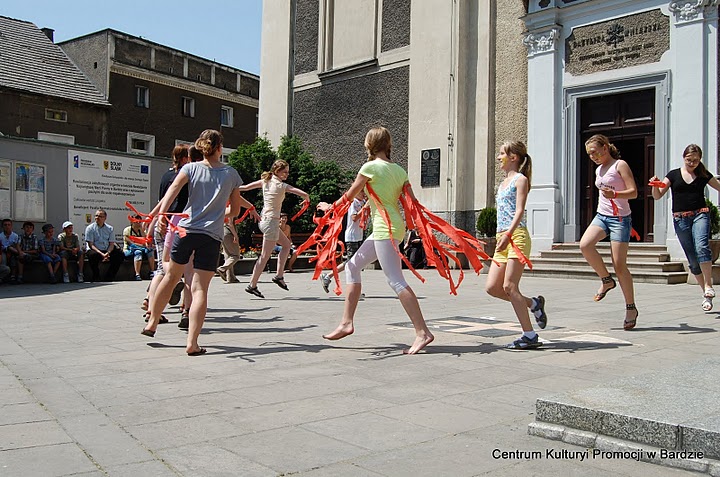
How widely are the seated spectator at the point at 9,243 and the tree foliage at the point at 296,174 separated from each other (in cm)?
868

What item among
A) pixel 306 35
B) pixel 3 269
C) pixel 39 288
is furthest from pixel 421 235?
pixel 306 35

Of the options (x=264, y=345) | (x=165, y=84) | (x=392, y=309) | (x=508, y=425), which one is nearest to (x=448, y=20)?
(x=392, y=309)

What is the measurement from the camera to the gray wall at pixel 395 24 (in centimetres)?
2173

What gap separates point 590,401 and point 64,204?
14351 millimetres

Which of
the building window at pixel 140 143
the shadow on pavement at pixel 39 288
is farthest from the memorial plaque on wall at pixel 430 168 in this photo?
the building window at pixel 140 143

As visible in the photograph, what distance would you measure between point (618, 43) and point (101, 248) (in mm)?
12063

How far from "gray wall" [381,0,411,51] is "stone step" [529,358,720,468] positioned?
18979mm

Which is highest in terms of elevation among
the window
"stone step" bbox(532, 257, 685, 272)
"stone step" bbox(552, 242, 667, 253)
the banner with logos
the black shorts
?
the window

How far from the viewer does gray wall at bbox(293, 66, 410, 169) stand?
21844mm

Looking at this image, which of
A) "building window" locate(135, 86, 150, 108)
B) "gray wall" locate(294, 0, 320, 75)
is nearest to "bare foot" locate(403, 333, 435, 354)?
"gray wall" locate(294, 0, 320, 75)

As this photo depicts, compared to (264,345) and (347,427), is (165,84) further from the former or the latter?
(347,427)

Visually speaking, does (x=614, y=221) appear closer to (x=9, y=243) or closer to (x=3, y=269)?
(x=3, y=269)

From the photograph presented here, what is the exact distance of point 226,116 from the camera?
42.9 meters

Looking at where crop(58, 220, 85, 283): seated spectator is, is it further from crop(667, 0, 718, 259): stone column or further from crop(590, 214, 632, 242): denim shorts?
crop(667, 0, 718, 259): stone column
